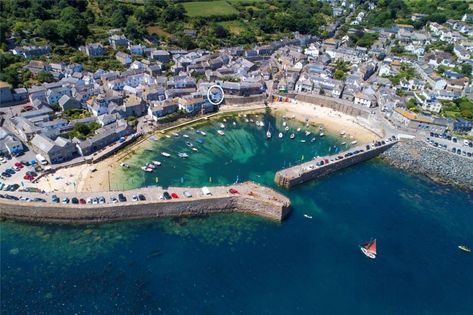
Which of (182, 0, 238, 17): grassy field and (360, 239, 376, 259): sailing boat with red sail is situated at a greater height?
(182, 0, 238, 17): grassy field

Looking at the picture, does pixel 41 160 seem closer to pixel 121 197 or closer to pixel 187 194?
pixel 121 197

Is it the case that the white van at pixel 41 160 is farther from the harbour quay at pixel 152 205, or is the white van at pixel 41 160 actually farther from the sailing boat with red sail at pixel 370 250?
the sailing boat with red sail at pixel 370 250

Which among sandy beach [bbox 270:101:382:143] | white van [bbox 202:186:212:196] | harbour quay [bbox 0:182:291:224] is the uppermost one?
sandy beach [bbox 270:101:382:143]

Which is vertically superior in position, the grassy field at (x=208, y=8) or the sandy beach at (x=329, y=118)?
the grassy field at (x=208, y=8)

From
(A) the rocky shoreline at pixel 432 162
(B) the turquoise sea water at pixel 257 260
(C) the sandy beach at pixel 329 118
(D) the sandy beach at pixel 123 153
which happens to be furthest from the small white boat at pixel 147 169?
(A) the rocky shoreline at pixel 432 162

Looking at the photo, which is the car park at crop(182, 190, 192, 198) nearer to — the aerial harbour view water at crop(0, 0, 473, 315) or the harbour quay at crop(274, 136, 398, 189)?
the aerial harbour view water at crop(0, 0, 473, 315)

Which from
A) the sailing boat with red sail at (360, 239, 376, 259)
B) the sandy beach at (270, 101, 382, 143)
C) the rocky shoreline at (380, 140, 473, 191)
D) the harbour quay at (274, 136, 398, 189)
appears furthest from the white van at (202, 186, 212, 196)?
the rocky shoreline at (380, 140, 473, 191)
